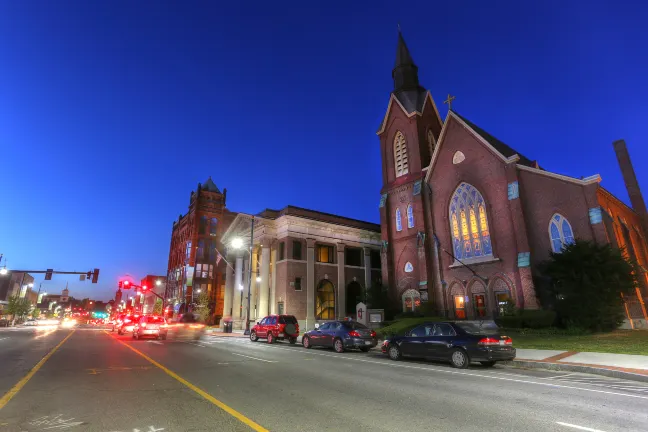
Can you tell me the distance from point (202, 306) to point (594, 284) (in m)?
52.1

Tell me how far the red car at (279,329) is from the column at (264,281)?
14877 mm

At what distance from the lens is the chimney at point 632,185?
39.8 meters

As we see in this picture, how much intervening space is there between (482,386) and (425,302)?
22170 mm

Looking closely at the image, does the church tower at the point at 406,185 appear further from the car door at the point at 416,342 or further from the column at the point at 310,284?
the car door at the point at 416,342

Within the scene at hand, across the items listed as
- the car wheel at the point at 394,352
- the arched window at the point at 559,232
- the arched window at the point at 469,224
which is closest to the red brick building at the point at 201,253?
the arched window at the point at 469,224

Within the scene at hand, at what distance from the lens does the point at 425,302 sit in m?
29.7

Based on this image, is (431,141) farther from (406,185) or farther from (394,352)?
(394,352)

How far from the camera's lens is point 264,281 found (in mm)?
→ 38969

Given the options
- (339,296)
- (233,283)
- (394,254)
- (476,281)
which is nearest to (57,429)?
(476,281)

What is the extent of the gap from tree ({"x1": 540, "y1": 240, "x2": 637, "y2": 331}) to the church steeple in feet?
Answer: 87.9

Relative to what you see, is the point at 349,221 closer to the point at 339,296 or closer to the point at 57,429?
the point at 339,296

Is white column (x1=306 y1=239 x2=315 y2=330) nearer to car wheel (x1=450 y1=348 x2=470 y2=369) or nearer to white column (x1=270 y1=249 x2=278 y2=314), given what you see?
white column (x1=270 y1=249 x2=278 y2=314)

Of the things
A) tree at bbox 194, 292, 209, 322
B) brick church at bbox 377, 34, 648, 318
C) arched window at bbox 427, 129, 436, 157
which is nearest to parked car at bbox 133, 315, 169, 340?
brick church at bbox 377, 34, 648, 318

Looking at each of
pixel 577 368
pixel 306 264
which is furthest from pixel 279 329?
pixel 306 264
